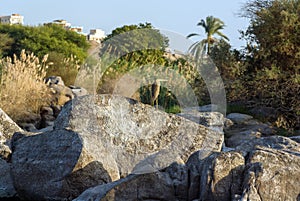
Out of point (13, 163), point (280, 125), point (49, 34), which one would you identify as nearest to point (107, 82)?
point (280, 125)

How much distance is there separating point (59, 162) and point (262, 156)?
2473mm

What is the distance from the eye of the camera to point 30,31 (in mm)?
28625

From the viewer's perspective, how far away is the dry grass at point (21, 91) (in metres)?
11.6

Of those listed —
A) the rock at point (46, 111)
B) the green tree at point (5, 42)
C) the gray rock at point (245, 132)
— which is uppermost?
the green tree at point (5, 42)

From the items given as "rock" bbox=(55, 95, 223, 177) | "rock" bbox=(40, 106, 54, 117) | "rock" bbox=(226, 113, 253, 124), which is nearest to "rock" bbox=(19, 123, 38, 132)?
"rock" bbox=(40, 106, 54, 117)

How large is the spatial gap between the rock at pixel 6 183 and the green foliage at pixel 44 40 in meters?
17.0

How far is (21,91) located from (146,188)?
23.7 ft

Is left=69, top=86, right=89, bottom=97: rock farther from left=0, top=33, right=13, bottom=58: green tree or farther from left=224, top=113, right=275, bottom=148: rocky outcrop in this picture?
left=0, top=33, right=13, bottom=58: green tree

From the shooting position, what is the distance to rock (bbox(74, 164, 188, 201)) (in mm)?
5316

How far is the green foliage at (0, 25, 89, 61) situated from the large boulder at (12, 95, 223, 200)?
16936mm

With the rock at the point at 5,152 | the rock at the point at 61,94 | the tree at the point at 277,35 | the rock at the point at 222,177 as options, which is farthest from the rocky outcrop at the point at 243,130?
the rock at the point at 61,94

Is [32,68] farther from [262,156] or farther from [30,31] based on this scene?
[30,31]

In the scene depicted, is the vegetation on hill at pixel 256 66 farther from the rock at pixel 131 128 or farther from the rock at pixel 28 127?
the rock at pixel 131 128

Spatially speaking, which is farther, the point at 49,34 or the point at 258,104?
the point at 49,34
